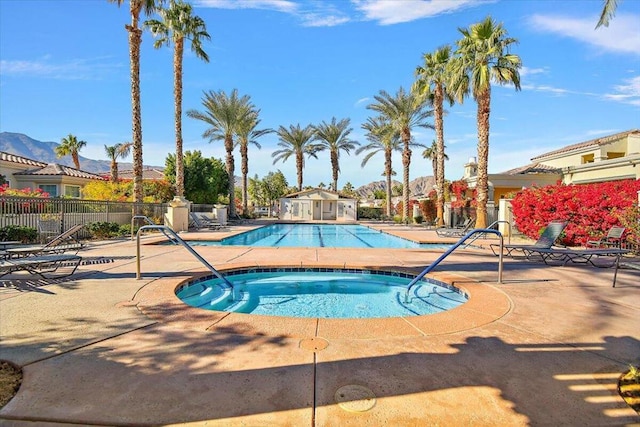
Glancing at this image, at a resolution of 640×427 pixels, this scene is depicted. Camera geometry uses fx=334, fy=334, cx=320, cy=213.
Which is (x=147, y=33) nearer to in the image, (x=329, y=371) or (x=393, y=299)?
(x=393, y=299)

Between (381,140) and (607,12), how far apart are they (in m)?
26.6

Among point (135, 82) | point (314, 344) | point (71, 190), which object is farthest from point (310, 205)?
point (314, 344)

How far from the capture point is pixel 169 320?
157 inches

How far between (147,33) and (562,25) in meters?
23.3

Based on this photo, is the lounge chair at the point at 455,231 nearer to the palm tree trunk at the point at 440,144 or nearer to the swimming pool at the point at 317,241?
the swimming pool at the point at 317,241

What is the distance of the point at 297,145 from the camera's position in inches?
1524

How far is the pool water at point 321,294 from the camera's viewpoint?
229 inches

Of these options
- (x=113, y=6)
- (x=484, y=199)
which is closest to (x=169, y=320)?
(x=484, y=199)

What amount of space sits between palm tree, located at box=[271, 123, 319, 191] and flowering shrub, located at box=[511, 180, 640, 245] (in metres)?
26.9

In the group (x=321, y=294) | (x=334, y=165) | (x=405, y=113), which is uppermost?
(x=405, y=113)

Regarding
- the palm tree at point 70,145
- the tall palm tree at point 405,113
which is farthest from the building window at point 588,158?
the palm tree at point 70,145

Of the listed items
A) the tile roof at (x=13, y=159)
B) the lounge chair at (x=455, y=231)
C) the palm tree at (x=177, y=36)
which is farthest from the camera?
the tile roof at (x=13, y=159)

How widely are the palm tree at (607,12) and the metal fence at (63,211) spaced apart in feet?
56.9

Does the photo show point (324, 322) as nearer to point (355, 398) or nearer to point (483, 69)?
point (355, 398)
